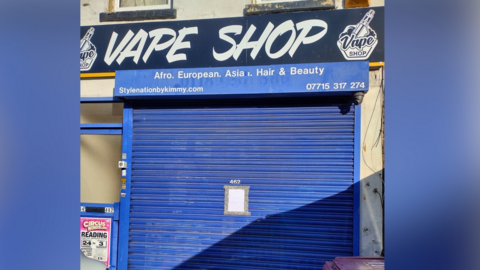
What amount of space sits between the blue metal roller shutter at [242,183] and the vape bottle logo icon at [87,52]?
3.97 feet

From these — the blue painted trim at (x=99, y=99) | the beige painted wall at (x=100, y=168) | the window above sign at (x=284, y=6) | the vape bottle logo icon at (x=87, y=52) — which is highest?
the window above sign at (x=284, y=6)

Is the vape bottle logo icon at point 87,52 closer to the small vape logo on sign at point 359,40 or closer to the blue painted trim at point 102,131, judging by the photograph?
the blue painted trim at point 102,131

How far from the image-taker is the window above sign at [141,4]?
19.9 ft

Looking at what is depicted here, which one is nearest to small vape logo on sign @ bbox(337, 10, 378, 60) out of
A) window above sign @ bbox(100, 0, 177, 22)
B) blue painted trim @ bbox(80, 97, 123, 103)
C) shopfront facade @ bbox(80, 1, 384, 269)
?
shopfront facade @ bbox(80, 1, 384, 269)

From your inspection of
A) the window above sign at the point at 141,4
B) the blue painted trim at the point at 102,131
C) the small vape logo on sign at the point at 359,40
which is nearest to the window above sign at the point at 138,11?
the window above sign at the point at 141,4

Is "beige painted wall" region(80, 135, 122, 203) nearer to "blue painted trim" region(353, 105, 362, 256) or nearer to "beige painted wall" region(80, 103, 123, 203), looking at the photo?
"beige painted wall" region(80, 103, 123, 203)

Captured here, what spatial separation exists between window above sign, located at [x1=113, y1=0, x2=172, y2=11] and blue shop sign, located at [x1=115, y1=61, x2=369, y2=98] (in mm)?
1288

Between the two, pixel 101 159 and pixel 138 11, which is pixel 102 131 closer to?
pixel 101 159

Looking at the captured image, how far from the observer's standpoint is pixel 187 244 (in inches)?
227

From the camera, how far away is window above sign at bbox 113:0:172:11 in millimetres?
6062

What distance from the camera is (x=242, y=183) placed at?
5680 mm

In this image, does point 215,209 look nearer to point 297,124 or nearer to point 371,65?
point 297,124

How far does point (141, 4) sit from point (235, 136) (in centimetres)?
305
